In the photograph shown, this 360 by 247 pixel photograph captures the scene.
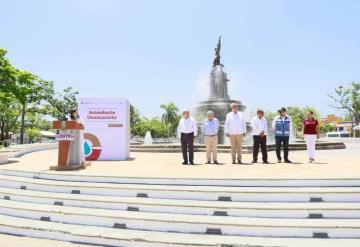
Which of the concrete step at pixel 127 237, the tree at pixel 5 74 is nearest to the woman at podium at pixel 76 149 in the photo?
the concrete step at pixel 127 237

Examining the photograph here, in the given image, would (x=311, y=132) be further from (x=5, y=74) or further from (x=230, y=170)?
(x=5, y=74)

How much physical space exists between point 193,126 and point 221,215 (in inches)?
214

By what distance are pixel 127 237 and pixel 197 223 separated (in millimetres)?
1023

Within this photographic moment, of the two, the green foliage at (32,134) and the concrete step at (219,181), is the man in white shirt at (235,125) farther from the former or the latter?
the green foliage at (32,134)

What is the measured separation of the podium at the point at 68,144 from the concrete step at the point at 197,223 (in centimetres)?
327

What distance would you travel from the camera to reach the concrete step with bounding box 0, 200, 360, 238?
16.2 ft

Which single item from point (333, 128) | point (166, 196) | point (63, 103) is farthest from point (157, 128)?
point (166, 196)

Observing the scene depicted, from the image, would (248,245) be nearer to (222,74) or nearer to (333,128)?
(222,74)

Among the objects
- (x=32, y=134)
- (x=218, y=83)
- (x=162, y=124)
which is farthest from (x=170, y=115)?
(x=218, y=83)

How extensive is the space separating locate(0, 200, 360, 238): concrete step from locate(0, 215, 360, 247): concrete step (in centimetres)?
12

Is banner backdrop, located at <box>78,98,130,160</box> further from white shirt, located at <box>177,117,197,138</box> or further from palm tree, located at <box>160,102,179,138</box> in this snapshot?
palm tree, located at <box>160,102,179,138</box>

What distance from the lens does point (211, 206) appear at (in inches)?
227

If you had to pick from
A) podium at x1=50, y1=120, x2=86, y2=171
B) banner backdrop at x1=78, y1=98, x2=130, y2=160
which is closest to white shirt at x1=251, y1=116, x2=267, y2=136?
banner backdrop at x1=78, y1=98, x2=130, y2=160

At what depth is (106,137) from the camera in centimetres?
1316
